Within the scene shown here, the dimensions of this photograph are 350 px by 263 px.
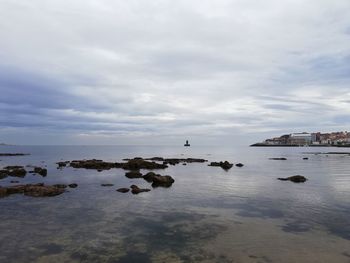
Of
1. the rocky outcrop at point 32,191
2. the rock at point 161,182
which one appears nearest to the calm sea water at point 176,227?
the rocky outcrop at point 32,191

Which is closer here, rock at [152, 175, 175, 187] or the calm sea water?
the calm sea water

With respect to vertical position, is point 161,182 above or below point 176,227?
above

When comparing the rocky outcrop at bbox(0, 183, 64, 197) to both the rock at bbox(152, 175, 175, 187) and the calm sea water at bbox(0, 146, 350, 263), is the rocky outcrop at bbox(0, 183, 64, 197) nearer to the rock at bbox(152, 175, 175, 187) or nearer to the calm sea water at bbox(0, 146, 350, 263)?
the calm sea water at bbox(0, 146, 350, 263)

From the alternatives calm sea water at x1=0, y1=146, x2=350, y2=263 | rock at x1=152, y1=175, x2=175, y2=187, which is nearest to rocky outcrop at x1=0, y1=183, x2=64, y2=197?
calm sea water at x1=0, y1=146, x2=350, y2=263

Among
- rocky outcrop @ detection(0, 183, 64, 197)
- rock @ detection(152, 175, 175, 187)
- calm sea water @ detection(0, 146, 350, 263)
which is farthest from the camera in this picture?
rock @ detection(152, 175, 175, 187)

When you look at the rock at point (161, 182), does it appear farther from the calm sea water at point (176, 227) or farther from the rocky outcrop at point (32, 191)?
the rocky outcrop at point (32, 191)

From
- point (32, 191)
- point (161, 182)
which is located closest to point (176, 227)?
point (32, 191)

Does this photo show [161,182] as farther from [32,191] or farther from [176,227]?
[176,227]

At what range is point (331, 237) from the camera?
18953 millimetres

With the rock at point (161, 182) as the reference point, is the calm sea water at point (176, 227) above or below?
below

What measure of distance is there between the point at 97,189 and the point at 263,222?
2318 centimetres

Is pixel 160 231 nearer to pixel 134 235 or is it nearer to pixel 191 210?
pixel 134 235

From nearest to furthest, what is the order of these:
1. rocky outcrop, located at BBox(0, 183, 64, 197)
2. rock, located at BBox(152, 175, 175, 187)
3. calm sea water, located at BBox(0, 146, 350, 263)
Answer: calm sea water, located at BBox(0, 146, 350, 263)
rocky outcrop, located at BBox(0, 183, 64, 197)
rock, located at BBox(152, 175, 175, 187)

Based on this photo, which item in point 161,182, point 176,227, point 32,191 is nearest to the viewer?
point 176,227
